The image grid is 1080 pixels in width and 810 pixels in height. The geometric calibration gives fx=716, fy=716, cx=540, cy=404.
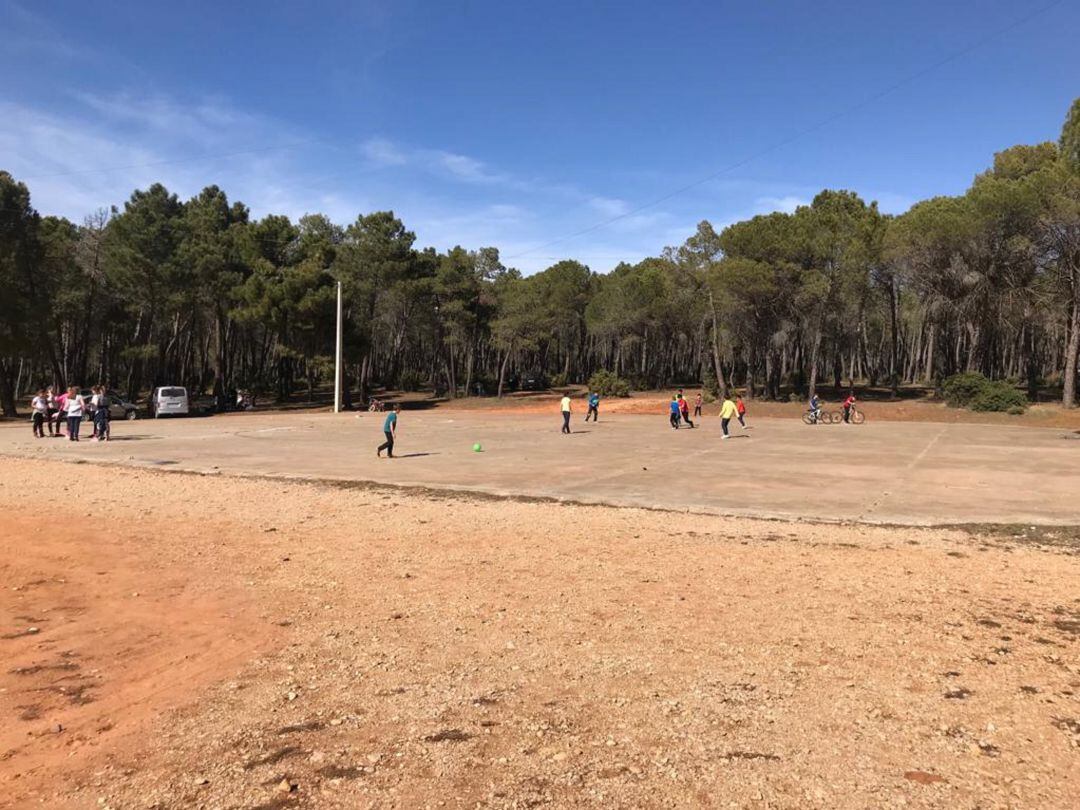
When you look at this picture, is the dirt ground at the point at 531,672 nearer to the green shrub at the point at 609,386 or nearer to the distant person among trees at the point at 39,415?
the distant person among trees at the point at 39,415

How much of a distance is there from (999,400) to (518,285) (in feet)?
116

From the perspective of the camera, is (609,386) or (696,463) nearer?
(696,463)

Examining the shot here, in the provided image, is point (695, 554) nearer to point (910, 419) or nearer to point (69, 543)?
point (69, 543)

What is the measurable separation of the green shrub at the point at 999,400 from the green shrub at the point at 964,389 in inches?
16.5

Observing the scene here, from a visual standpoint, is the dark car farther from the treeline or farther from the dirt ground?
the dirt ground

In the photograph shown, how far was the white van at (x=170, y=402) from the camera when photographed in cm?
3838

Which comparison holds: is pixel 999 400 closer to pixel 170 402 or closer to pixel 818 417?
pixel 818 417

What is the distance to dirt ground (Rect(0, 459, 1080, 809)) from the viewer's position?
312cm

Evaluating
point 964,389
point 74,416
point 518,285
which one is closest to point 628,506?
point 74,416

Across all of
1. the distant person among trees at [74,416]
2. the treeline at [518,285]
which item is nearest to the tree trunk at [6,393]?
the treeline at [518,285]

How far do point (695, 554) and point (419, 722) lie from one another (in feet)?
15.2

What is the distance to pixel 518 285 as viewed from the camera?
59.2m

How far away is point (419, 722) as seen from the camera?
3668 mm

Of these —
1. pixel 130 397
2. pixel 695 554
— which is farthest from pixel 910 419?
pixel 130 397
